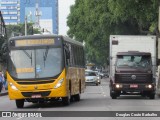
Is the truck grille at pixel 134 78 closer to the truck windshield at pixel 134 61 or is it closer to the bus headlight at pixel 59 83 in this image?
the truck windshield at pixel 134 61

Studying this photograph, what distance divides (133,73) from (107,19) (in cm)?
3017

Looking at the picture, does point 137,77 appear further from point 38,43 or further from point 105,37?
point 105,37

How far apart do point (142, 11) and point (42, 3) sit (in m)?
85.9

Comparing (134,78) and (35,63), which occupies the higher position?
(35,63)

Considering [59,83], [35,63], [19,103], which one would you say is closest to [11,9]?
[19,103]

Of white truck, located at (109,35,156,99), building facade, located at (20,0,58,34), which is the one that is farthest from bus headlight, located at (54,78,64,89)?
building facade, located at (20,0,58,34)

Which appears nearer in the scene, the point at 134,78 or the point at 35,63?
the point at 35,63

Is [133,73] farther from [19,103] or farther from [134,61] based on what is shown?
[19,103]

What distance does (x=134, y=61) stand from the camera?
31812 millimetres

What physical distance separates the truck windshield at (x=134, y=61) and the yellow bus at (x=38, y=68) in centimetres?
626

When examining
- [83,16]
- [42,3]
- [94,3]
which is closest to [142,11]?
[94,3]

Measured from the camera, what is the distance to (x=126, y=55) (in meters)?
31.9

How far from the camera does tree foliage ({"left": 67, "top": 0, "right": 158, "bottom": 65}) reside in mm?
39025

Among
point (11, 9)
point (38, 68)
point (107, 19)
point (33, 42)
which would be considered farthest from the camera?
point (11, 9)
